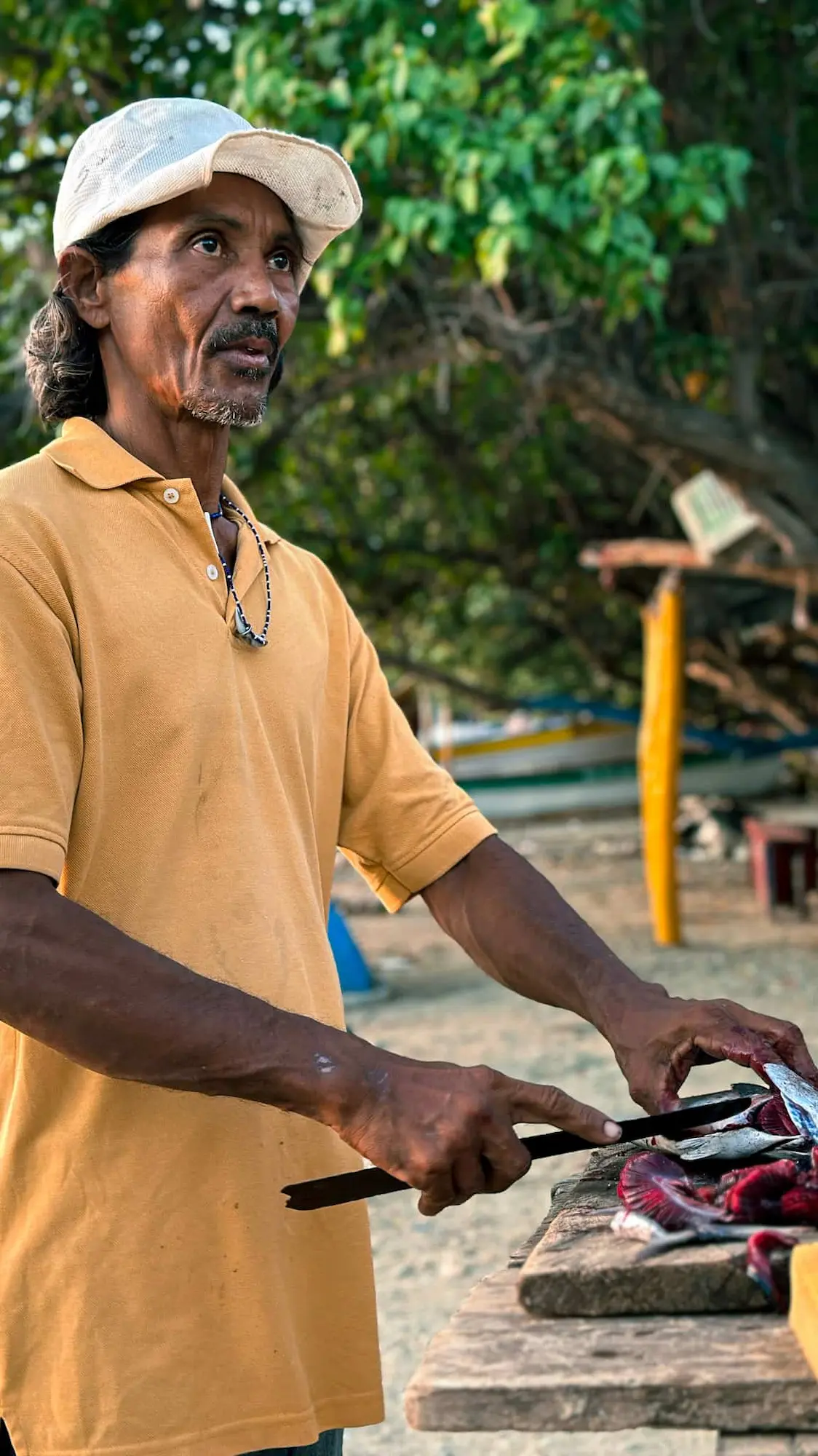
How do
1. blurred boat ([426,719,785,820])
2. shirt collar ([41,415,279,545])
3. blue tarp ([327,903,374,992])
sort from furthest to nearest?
1. blurred boat ([426,719,785,820])
2. blue tarp ([327,903,374,992])
3. shirt collar ([41,415,279,545])

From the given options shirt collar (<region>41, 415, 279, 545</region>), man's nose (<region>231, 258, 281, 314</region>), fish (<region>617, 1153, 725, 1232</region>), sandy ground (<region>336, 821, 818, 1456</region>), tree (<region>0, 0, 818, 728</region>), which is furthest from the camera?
tree (<region>0, 0, 818, 728</region>)

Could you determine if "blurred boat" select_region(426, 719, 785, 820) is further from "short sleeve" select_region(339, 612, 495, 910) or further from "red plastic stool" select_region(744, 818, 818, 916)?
"short sleeve" select_region(339, 612, 495, 910)

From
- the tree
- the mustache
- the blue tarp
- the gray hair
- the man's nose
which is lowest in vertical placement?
the blue tarp

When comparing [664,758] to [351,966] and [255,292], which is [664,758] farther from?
→ [255,292]

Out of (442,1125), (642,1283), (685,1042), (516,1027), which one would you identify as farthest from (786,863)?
(642,1283)

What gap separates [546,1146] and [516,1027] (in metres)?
6.47

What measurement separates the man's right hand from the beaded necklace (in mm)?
606

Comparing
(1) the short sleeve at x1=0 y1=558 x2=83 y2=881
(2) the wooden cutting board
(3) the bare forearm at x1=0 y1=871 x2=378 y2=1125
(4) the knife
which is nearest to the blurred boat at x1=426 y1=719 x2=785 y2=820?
(4) the knife

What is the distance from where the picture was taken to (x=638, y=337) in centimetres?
905

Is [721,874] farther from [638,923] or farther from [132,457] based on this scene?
→ [132,457]

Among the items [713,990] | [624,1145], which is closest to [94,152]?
[624,1145]

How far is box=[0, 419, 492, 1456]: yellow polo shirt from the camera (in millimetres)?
1801

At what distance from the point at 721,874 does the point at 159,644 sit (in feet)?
41.8

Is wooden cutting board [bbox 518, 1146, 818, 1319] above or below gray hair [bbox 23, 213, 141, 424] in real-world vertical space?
below
